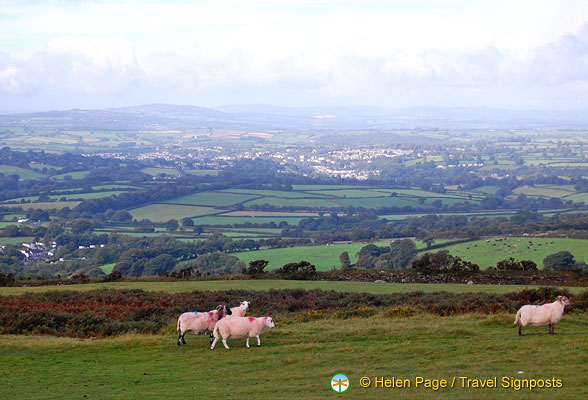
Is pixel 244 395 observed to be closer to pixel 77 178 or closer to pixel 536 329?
pixel 536 329

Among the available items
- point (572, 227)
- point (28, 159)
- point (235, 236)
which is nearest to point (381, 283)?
point (572, 227)

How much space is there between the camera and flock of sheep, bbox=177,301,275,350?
1602 cm

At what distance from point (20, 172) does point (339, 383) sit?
163387mm

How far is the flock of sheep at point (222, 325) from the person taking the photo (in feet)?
52.5

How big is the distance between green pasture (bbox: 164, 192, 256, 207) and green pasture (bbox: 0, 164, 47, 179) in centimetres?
5075

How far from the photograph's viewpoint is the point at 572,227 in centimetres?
7050

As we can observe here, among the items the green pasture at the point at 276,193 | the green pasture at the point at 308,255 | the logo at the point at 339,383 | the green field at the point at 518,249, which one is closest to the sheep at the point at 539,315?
the logo at the point at 339,383

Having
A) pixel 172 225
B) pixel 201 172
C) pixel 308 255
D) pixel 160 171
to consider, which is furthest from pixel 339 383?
pixel 201 172

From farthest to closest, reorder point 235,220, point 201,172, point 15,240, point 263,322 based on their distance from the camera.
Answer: point 201,172 < point 235,220 < point 15,240 < point 263,322

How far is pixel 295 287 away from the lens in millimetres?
31172

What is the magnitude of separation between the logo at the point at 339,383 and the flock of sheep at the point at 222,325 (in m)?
3.74

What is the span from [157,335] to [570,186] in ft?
466

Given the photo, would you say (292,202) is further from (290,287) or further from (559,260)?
(290,287)

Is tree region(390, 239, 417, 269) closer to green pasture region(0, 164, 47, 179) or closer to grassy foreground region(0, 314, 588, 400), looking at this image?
grassy foreground region(0, 314, 588, 400)
